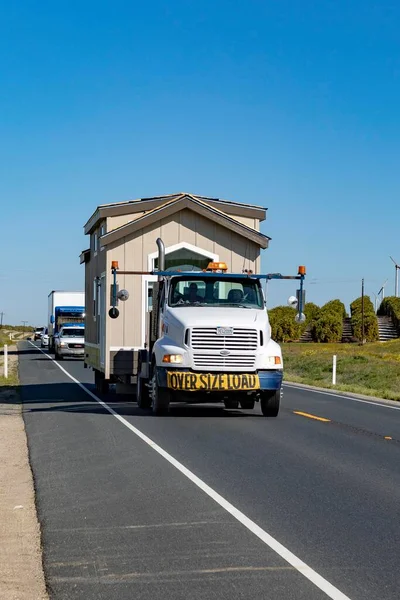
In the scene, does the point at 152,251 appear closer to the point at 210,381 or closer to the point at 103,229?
the point at 103,229

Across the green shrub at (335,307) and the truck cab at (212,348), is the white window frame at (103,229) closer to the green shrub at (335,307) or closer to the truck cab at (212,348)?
the truck cab at (212,348)

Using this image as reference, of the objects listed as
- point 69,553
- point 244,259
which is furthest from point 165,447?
point 244,259

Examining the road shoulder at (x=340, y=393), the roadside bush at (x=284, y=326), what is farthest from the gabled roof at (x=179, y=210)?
the roadside bush at (x=284, y=326)

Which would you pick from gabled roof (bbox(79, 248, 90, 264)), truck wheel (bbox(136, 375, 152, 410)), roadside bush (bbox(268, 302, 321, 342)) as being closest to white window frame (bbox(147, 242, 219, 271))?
truck wheel (bbox(136, 375, 152, 410))

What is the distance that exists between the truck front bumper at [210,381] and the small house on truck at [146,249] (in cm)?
359

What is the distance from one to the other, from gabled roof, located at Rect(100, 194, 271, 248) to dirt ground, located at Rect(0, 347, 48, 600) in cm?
702

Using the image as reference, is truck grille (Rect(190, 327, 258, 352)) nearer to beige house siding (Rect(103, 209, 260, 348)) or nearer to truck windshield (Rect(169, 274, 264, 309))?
truck windshield (Rect(169, 274, 264, 309))

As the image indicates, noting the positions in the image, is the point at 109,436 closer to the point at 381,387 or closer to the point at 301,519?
the point at 301,519

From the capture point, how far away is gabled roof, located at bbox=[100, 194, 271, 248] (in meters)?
20.5

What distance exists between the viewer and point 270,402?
17.9 meters

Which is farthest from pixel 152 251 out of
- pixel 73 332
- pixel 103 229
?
pixel 73 332

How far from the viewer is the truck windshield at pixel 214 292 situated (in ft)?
59.4

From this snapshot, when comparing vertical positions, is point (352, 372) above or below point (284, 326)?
below

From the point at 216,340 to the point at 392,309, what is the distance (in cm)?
8157
